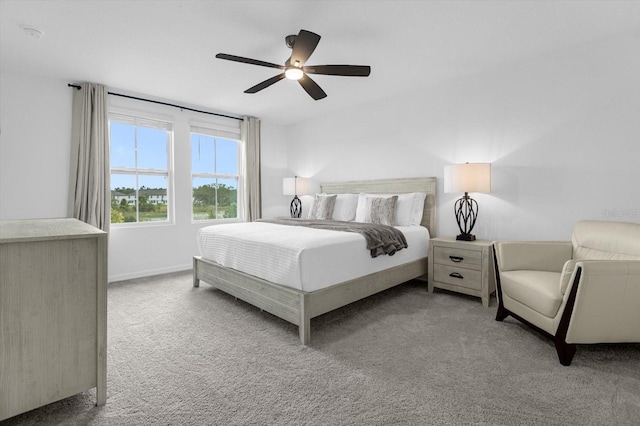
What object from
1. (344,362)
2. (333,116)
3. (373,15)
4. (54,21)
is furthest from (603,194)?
(54,21)

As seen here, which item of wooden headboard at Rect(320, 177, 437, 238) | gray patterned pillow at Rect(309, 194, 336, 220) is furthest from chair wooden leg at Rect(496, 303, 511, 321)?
gray patterned pillow at Rect(309, 194, 336, 220)

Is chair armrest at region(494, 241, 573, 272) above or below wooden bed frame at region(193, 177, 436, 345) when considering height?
above

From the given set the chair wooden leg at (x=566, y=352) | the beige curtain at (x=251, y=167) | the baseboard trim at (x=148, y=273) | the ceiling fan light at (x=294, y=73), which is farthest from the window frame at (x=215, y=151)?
the chair wooden leg at (x=566, y=352)

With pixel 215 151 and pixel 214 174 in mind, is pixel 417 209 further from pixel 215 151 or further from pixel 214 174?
pixel 215 151

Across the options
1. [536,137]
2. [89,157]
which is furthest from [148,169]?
[536,137]

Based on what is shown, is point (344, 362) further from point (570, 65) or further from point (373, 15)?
point (570, 65)

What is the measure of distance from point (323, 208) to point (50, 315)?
3.46 meters

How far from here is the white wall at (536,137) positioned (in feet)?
9.14

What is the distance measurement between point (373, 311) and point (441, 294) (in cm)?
99

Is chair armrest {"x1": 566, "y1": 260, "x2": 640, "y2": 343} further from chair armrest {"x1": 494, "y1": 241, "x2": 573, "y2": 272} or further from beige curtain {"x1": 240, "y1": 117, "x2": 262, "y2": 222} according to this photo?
beige curtain {"x1": 240, "y1": 117, "x2": 262, "y2": 222}

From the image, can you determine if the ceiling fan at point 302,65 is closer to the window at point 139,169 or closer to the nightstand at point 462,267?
the nightstand at point 462,267

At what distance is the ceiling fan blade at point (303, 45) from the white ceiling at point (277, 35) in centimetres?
27

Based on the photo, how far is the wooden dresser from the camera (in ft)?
4.43

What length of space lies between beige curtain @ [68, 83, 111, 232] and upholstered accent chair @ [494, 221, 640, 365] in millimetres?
4413
